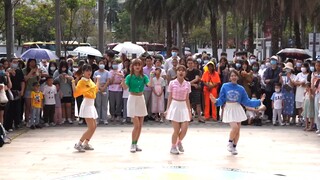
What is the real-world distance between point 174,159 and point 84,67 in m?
2.72

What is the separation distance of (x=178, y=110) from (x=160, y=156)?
960 mm

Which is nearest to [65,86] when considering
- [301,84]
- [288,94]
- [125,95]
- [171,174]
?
[125,95]

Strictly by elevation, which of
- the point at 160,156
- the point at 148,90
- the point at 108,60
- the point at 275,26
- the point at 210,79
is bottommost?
the point at 160,156

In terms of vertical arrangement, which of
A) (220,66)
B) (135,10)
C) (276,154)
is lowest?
(276,154)

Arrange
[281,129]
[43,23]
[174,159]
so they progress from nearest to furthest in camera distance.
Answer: [174,159] → [281,129] → [43,23]

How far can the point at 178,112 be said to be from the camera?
12133 millimetres

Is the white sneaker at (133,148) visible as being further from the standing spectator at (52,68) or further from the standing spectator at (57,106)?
the standing spectator at (52,68)

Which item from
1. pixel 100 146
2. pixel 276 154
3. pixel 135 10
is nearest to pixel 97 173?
pixel 100 146

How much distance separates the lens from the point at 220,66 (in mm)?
18188

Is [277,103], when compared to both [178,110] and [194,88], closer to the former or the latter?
[194,88]

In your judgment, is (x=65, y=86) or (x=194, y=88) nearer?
(x=65, y=86)

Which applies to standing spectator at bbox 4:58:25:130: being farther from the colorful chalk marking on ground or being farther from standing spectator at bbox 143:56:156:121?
the colorful chalk marking on ground

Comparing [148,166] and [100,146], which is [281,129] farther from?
[148,166]

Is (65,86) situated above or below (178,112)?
above
